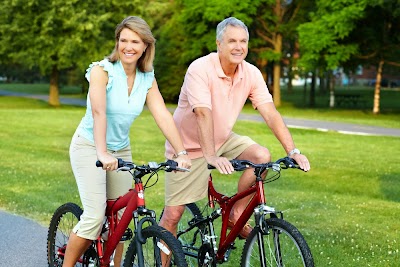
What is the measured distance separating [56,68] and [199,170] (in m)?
41.9

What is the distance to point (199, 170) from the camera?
5.14 m

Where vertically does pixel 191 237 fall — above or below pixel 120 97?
below

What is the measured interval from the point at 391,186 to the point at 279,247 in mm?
8335

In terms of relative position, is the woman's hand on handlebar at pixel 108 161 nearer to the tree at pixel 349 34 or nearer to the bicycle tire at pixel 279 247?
the bicycle tire at pixel 279 247

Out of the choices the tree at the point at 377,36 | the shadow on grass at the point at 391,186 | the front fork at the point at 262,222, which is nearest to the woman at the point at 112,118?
the front fork at the point at 262,222

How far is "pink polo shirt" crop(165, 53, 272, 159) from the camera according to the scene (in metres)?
4.76

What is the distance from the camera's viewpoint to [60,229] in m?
5.36

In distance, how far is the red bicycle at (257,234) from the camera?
13.7 ft

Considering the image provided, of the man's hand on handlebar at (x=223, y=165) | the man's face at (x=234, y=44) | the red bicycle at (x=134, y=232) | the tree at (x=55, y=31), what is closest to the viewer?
the red bicycle at (x=134, y=232)

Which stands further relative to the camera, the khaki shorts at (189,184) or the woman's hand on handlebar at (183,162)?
the khaki shorts at (189,184)

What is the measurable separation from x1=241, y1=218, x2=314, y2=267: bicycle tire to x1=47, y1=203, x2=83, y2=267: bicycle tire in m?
1.21

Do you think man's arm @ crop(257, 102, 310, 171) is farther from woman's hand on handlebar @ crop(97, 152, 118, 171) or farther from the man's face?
woman's hand on handlebar @ crop(97, 152, 118, 171)

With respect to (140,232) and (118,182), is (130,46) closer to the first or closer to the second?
(118,182)

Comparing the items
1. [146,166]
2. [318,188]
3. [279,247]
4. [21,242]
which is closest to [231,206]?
[279,247]
